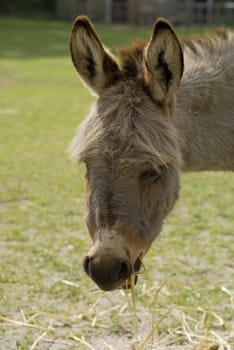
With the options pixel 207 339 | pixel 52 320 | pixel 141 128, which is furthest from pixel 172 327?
pixel 141 128

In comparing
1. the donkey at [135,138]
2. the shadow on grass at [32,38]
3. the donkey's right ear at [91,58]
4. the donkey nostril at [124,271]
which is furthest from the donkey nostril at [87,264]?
the shadow on grass at [32,38]

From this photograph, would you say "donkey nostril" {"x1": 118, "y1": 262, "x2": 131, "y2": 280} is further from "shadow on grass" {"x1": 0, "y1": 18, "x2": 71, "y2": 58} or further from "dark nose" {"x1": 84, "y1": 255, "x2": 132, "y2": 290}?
"shadow on grass" {"x1": 0, "y1": 18, "x2": 71, "y2": 58}

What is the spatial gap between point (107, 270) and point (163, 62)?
1.28m

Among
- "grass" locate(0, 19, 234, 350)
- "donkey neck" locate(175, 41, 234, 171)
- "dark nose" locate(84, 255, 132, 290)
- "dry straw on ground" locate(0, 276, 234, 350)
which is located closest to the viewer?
"dark nose" locate(84, 255, 132, 290)

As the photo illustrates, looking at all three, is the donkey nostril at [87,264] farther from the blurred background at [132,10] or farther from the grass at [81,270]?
the blurred background at [132,10]

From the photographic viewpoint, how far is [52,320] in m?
5.42

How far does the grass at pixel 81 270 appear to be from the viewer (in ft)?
17.1

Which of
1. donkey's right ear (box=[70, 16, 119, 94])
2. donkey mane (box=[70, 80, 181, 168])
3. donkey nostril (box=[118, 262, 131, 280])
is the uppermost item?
donkey's right ear (box=[70, 16, 119, 94])

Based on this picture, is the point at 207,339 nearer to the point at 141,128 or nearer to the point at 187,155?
the point at 187,155

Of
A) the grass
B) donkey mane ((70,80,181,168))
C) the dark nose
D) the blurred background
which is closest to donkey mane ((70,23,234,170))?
donkey mane ((70,80,181,168))

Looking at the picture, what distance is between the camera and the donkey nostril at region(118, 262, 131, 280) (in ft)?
11.9

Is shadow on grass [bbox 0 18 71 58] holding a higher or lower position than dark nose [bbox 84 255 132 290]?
lower

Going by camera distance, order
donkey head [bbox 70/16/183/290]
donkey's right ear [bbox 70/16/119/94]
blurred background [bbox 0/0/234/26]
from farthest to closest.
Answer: blurred background [bbox 0/0/234/26], donkey's right ear [bbox 70/16/119/94], donkey head [bbox 70/16/183/290]

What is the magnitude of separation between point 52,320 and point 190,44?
8.15 feet
